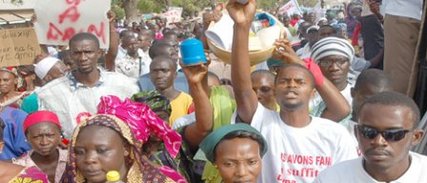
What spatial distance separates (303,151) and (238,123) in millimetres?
347

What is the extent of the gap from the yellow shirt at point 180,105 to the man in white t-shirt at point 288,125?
124 cm

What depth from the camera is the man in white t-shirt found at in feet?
11.3

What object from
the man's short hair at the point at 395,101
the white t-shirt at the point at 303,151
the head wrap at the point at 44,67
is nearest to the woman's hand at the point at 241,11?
the white t-shirt at the point at 303,151

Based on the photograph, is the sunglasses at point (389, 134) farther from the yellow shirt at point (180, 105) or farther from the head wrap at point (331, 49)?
the yellow shirt at point (180, 105)

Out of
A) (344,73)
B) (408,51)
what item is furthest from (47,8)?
(408,51)

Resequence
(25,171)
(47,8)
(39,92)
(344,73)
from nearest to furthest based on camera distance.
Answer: (25,171) → (344,73) → (39,92) → (47,8)

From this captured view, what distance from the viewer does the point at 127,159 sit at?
127 inches

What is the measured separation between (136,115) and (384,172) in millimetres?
1275

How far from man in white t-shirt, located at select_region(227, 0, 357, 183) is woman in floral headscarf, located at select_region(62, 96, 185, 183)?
0.50 m

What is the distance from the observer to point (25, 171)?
3221 mm

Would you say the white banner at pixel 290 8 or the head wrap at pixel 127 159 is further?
the white banner at pixel 290 8

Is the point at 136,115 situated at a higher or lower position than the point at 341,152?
higher

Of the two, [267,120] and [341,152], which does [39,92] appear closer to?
[267,120]

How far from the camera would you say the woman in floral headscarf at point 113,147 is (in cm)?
304
